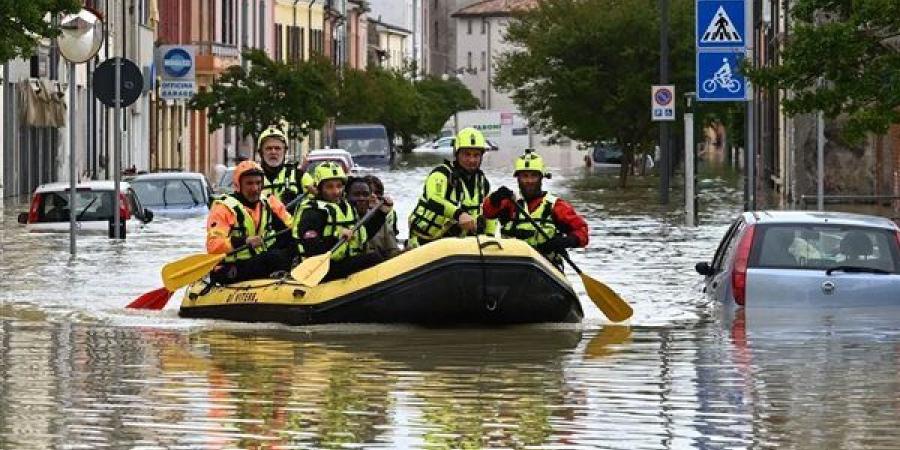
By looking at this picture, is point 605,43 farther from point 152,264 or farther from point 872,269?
point 872,269

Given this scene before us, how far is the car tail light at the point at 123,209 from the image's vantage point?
113 feet

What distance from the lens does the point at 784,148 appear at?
54.9 meters

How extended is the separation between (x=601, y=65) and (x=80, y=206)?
31069 mm

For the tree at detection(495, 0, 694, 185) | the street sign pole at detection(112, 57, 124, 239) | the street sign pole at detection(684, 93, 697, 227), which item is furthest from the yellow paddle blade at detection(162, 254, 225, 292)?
the tree at detection(495, 0, 694, 185)

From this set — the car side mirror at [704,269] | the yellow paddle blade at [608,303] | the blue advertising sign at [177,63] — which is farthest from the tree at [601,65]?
the yellow paddle blade at [608,303]

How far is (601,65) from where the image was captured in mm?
65250

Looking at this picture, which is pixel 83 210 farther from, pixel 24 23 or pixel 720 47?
pixel 720 47

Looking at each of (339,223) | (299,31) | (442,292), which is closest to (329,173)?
(339,223)

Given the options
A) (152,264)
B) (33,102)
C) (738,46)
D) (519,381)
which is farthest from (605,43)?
(519,381)

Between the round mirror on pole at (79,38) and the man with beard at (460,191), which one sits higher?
the round mirror on pole at (79,38)

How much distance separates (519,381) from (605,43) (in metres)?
50.8

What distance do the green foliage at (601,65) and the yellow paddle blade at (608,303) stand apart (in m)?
43.9

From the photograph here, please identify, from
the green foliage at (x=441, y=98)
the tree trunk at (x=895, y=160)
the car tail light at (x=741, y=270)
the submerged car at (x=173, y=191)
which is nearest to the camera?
the car tail light at (x=741, y=270)

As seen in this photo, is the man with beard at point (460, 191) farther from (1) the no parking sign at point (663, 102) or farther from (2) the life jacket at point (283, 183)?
(1) the no parking sign at point (663, 102)
